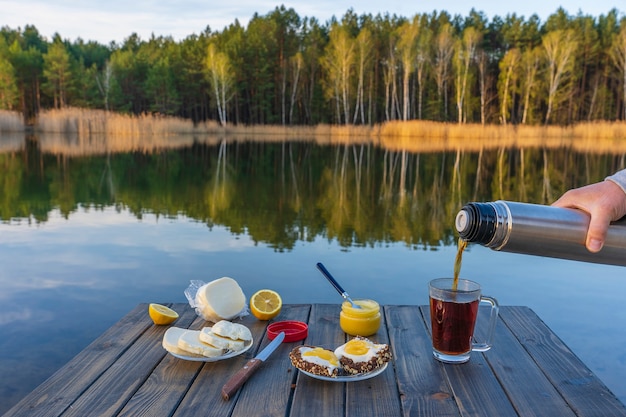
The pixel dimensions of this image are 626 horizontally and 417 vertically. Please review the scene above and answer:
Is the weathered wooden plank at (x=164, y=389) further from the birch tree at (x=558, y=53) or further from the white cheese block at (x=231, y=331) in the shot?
the birch tree at (x=558, y=53)

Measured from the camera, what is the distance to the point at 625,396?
3799 millimetres

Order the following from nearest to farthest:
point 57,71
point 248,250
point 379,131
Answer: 1. point 248,250
2. point 379,131
3. point 57,71

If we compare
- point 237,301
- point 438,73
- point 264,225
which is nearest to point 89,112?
point 438,73

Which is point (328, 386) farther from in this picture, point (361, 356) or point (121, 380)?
point (121, 380)

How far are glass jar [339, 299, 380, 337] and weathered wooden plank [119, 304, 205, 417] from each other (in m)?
0.63

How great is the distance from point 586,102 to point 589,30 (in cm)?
598

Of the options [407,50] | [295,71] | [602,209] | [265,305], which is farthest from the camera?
[295,71]

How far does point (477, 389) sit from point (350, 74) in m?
46.6

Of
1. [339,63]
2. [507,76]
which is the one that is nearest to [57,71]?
[339,63]

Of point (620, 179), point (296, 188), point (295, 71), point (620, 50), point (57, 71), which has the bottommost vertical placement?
point (296, 188)

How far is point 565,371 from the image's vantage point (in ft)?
7.03

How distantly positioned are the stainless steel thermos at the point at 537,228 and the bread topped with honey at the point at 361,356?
0.79 metres

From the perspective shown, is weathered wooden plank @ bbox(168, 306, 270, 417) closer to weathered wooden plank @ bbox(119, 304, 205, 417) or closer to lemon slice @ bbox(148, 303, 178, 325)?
weathered wooden plank @ bbox(119, 304, 205, 417)

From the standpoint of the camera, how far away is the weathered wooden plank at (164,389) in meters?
1.79
